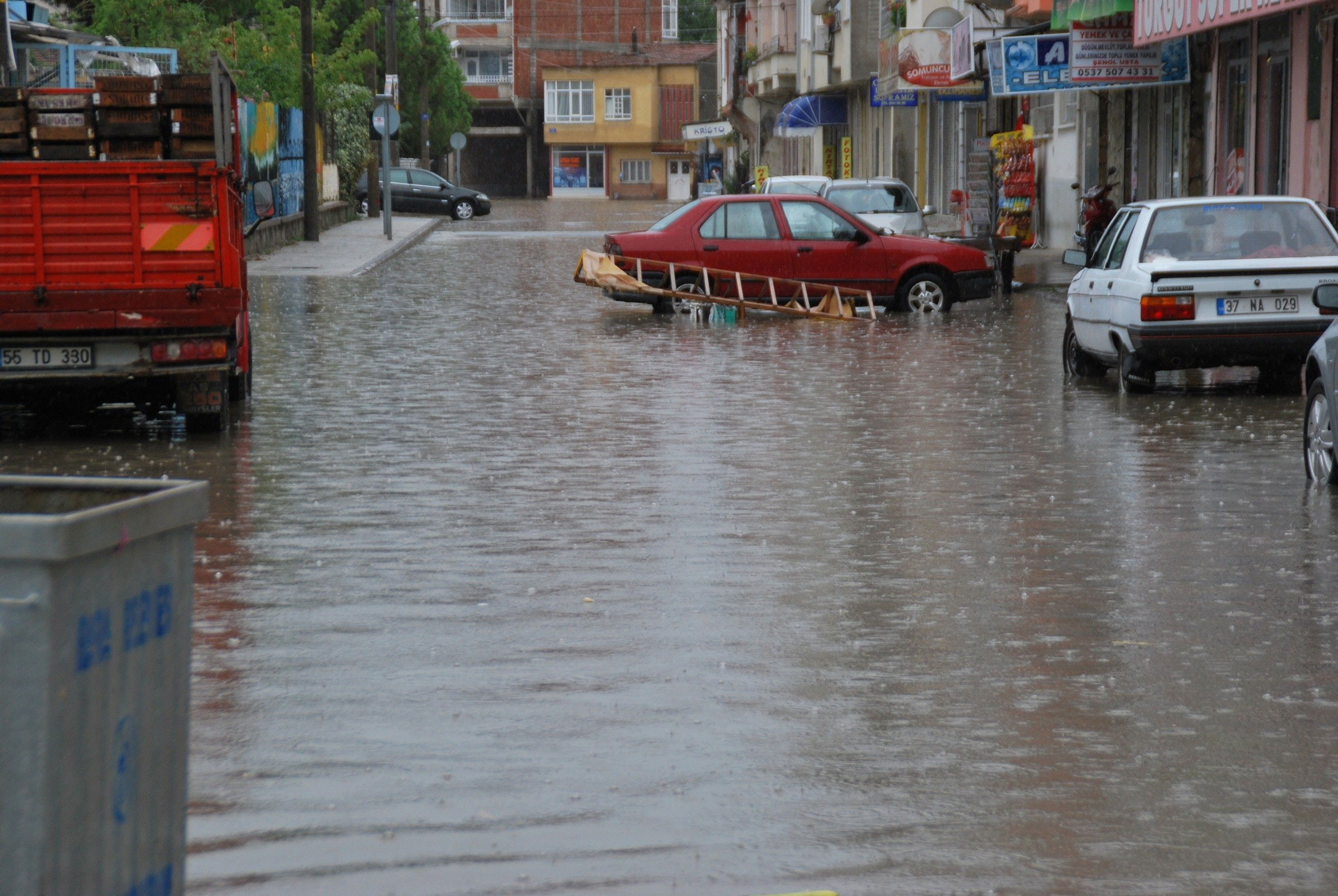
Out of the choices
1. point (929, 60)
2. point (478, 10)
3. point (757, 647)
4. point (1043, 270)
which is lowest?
point (757, 647)

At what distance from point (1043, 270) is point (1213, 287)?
53.6ft

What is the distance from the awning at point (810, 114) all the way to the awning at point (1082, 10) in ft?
94.8

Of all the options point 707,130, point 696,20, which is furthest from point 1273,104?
point 696,20

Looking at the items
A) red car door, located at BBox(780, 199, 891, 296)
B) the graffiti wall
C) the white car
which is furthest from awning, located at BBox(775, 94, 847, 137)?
the white car

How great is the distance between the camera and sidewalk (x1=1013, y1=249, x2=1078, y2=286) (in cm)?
2759

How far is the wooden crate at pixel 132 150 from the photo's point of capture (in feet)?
40.8

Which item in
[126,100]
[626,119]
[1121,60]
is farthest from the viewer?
[626,119]

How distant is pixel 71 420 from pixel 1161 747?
9197mm

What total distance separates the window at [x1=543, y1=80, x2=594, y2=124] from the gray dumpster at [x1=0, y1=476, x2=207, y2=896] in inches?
3896

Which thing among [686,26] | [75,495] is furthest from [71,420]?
[686,26]

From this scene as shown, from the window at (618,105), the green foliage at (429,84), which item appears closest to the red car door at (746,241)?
the green foliage at (429,84)

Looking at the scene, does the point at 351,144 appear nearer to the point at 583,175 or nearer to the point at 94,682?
the point at 583,175

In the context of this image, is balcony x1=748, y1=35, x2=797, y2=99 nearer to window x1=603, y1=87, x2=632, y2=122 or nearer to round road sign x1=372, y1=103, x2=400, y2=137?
round road sign x1=372, y1=103, x2=400, y2=137

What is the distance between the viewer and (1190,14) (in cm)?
2223
